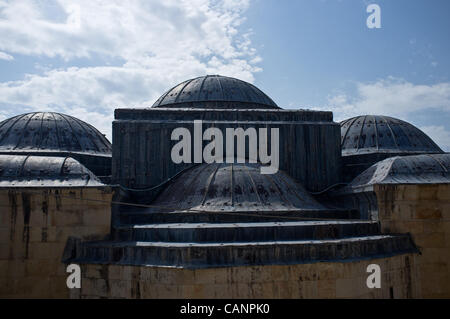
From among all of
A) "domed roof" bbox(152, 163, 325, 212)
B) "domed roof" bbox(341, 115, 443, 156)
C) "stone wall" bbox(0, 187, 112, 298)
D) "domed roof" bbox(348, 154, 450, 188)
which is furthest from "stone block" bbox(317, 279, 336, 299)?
"domed roof" bbox(341, 115, 443, 156)

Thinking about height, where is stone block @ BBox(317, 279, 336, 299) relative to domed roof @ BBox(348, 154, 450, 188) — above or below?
below

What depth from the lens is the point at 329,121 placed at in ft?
88.9

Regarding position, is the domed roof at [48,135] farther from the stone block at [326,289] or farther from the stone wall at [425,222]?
the stone wall at [425,222]

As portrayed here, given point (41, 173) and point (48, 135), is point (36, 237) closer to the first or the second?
point (41, 173)

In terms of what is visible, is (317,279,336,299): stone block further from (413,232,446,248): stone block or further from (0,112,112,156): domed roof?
(0,112,112,156): domed roof

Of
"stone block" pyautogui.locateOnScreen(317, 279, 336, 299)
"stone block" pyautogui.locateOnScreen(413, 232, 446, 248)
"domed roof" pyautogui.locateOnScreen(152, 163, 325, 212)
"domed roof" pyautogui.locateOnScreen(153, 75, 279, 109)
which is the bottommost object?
"stone block" pyautogui.locateOnScreen(317, 279, 336, 299)

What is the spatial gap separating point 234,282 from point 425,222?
10.1 metres

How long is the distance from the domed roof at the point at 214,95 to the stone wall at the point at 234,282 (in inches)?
697

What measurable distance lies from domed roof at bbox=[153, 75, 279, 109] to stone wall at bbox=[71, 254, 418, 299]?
17.7 meters

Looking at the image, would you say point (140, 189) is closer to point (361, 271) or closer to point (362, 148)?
point (361, 271)

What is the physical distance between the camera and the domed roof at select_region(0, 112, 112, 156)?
2844 cm

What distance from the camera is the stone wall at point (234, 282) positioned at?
48.7 feet

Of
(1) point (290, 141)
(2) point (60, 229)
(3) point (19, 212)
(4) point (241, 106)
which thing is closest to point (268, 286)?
(2) point (60, 229)

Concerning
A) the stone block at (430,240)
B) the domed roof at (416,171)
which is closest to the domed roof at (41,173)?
the domed roof at (416,171)
